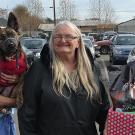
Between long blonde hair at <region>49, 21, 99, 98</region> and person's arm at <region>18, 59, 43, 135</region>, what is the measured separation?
0.42 feet

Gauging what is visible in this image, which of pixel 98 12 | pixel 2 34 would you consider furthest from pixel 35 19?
pixel 2 34

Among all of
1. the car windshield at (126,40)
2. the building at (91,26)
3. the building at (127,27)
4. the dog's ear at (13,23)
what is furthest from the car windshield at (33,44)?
the building at (91,26)

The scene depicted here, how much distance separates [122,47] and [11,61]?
62.7 feet

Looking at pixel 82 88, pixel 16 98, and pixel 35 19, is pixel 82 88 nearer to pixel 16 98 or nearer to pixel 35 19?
pixel 16 98

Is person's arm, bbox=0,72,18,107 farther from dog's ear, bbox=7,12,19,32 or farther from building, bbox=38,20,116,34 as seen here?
building, bbox=38,20,116,34

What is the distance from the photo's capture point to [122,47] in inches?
875

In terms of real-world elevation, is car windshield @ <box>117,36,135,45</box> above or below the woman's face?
below

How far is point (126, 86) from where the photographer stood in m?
2.98

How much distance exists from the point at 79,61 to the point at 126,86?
1.58 feet

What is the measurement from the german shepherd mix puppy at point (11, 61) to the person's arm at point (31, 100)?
22 cm

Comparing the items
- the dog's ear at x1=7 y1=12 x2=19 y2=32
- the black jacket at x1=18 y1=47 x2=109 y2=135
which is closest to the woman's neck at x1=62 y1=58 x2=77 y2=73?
the black jacket at x1=18 y1=47 x2=109 y2=135

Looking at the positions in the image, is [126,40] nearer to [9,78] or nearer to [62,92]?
[9,78]

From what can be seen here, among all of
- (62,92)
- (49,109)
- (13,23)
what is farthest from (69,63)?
(13,23)

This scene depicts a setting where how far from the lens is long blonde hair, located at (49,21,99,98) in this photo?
3176mm
